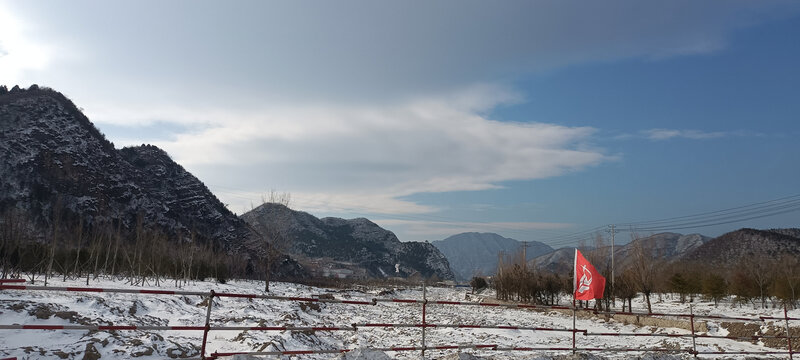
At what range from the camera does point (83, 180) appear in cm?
8838

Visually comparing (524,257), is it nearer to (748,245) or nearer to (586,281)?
(586,281)

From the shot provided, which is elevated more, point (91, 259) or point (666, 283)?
point (91, 259)

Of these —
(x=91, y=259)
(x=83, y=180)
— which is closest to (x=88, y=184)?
(x=83, y=180)

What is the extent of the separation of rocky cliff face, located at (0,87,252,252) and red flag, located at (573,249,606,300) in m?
68.7

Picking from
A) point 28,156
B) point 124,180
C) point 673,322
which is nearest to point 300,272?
point 124,180

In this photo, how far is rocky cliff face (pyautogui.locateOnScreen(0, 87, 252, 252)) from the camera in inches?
3078

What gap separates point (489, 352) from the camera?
13.3m

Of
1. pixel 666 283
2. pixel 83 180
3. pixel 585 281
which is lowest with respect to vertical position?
pixel 666 283

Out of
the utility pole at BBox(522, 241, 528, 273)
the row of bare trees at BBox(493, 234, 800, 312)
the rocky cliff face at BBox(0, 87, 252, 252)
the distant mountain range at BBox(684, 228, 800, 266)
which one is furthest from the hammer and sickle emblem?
the distant mountain range at BBox(684, 228, 800, 266)

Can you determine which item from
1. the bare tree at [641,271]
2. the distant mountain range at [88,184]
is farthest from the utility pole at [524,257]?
the distant mountain range at [88,184]

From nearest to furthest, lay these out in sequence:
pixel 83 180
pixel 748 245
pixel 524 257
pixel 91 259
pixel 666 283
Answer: pixel 91 259 < pixel 666 283 < pixel 524 257 < pixel 83 180 < pixel 748 245

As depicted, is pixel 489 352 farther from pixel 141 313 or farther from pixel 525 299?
pixel 525 299

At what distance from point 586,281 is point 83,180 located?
10200cm

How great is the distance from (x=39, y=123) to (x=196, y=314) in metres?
105
